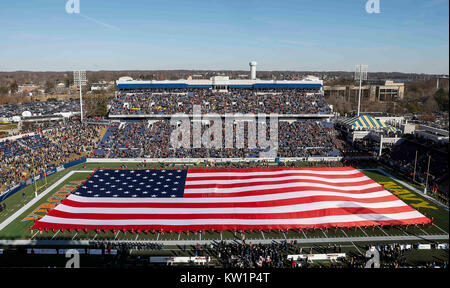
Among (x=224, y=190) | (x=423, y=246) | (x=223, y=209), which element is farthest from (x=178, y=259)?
(x=423, y=246)

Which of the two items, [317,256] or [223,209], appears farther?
[223,209]

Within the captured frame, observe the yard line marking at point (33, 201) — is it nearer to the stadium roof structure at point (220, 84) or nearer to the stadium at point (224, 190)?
the stadium at point (224, 190)

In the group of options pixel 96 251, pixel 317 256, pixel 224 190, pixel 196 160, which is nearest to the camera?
pixel 317 256

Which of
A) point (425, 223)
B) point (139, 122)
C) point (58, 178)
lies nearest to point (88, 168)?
point (58, 178)

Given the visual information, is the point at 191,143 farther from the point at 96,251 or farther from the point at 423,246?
the point at 423,246

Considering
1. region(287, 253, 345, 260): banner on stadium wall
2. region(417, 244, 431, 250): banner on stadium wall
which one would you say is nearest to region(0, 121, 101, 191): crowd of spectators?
region(287, 253, 345, 260): banner on stadium wall

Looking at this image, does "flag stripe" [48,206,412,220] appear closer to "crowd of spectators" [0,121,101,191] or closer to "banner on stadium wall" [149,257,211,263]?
"banner on stadium wall" [149,257,211,263]

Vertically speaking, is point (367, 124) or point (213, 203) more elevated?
point (367, 124)
